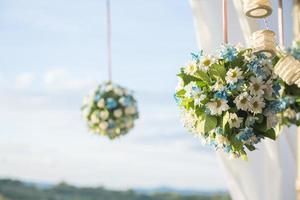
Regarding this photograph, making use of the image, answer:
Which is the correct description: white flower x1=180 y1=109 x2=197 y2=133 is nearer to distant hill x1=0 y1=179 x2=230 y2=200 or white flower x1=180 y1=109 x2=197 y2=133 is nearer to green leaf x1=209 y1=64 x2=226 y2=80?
green leaf x1=209 y1=64 x2=226 y2=80

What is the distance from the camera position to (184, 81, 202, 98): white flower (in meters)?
1.49

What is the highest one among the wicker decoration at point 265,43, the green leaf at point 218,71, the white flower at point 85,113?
the white flower at point 85,113

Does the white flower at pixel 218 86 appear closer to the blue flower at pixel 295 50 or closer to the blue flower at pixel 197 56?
the blue flower at pixel 197 56

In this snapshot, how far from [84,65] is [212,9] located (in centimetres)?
148

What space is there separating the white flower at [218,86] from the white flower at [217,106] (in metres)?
0.03

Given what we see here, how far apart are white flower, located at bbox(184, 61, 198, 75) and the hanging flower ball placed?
53.6 inches

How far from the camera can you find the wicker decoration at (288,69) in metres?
1.52

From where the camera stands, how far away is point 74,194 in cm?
383

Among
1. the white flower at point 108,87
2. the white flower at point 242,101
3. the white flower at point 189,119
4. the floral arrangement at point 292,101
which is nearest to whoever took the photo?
the white flower at point 242,101

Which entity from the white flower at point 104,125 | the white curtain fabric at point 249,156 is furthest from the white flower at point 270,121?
the white flower at point 104,125

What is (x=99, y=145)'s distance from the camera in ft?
13.2

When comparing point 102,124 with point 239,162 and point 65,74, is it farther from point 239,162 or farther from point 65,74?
point 65,74

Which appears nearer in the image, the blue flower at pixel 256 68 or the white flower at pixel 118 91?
the blue flower at pixel 256 68

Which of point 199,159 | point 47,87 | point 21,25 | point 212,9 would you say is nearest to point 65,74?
point 47,87
